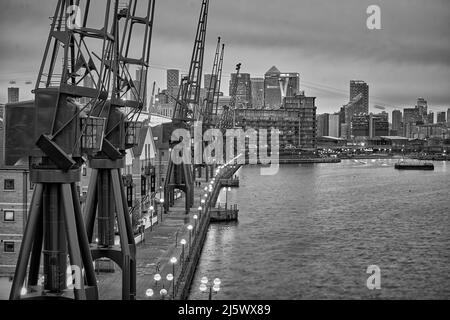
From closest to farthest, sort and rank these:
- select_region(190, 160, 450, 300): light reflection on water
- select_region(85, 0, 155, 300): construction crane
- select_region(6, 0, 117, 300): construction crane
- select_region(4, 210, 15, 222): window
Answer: select_region(6, 0, 117, 300): construction crane
select_region(85, 0, 155, 300): construction crane
select_region(4, 210, 15, 222): window
select_region(190, 160, 450, 300): light reflection on water

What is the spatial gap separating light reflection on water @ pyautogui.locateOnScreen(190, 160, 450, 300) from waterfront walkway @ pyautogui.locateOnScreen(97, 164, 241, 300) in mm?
1330

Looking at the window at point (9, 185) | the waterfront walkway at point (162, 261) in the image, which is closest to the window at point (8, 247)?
the window at point (9, 185)

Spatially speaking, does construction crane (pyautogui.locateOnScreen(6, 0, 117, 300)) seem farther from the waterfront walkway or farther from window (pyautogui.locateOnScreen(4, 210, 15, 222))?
window (pyautogui.locateOnScreen(4, 210, 15, 222))

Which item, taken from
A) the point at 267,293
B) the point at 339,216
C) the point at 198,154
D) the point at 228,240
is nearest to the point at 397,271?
the point at 267,293

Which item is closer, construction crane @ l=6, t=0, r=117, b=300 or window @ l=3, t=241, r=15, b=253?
construction crane @ l=6, t=0, r=117, b=300

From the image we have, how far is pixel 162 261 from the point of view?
22781 millimetres

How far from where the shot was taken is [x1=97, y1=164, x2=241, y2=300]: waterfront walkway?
1830 centimetres

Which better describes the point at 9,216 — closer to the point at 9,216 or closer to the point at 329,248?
the point at 9,216

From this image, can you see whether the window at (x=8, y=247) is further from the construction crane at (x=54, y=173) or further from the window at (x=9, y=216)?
the construction crane at (x=54, y=173)

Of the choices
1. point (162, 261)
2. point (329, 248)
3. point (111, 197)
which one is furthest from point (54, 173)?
point (329, 248)

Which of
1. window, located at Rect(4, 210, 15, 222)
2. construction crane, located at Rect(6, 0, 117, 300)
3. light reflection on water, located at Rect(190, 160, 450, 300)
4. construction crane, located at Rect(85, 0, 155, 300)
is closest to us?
construction crane, located at Rect(6, 0, 117, 300)

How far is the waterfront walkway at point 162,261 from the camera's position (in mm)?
18297

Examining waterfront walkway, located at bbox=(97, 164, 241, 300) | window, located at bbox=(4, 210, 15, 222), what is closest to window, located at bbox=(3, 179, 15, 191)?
window, located at bbox=(4, 210, 15, 222)
